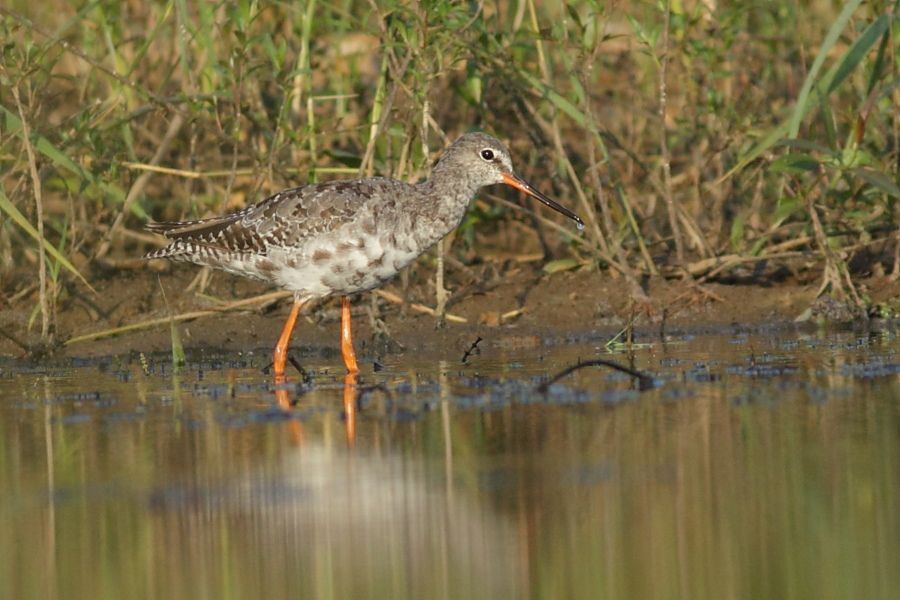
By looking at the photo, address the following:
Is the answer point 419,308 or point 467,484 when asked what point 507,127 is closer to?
point 419,308

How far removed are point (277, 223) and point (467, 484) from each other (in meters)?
3.96

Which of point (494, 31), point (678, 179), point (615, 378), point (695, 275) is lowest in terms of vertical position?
point (615, 378)

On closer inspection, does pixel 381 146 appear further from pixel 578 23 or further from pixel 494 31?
pixel 578 23

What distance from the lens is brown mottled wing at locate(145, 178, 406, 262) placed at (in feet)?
32.3

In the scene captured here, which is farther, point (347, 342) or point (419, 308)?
point (419, 308)

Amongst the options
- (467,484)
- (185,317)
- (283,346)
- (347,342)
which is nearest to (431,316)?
(347,342)

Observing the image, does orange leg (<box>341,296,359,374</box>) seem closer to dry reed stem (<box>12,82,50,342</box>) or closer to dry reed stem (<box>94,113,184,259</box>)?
dry reed stem (<box>12,82,50,342</box>)

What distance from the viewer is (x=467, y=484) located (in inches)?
257

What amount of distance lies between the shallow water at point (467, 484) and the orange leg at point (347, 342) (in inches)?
10.5

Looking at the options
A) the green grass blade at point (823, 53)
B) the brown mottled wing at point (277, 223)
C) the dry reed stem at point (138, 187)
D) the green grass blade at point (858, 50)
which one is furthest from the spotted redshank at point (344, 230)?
the green grass blade at point (858, 50)

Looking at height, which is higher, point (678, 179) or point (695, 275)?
point (678, 179)

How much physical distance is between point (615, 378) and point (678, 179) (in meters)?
4.06

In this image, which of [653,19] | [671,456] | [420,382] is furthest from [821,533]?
[653,19]

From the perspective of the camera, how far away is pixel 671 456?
689 centimetres
